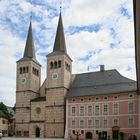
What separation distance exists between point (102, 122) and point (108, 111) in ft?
8.16

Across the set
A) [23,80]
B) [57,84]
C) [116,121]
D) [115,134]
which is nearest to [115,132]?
[115,134]

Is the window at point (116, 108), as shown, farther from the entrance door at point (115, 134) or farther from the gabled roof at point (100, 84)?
the entrance door at point (115, 134)

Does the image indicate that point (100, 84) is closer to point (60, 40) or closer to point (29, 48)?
point (60, 40)

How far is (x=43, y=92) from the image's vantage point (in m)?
78.6

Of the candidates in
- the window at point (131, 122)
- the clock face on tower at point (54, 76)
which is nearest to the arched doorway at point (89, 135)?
the window at point (131, 122)

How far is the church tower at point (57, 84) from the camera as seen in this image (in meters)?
68.5

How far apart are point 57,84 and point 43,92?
331 inches

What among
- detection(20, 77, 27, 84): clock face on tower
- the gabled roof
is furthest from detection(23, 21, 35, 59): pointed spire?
the gabled roof

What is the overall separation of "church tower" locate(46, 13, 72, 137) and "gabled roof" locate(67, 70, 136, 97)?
93.8 inches

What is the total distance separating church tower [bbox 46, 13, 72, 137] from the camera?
225 feet

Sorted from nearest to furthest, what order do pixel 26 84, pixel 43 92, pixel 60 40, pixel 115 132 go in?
pixel 115 132 < pixel 60 40 < pixel 26 84 < pixel 43 92

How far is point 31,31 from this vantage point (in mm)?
82062

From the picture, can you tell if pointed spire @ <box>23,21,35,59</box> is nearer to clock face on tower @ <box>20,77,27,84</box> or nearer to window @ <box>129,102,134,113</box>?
clock face on tower @ <box>20,77,27,84</box>

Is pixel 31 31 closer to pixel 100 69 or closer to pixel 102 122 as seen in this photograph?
pixel 100 69
